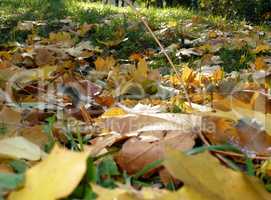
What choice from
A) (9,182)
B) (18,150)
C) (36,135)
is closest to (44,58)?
(36,135)

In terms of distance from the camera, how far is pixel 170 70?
2.29m

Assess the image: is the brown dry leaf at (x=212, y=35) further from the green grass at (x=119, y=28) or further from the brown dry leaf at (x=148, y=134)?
the brown dry leaf at (x=148, y=134)

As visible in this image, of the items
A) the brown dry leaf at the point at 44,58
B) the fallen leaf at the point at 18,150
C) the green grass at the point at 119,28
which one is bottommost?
the green grass at the point at 119,28

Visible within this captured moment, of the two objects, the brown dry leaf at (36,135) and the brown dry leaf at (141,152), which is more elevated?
the brown dry leaf at (141,152)

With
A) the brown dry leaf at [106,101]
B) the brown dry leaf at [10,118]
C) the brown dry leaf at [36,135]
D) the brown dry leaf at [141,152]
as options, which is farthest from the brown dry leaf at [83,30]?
the brown dry leaf at [141,152]

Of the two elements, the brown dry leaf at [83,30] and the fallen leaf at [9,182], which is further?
the brown dry leaf at [83,30]

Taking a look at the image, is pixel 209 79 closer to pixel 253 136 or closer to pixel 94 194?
pixel 253 136

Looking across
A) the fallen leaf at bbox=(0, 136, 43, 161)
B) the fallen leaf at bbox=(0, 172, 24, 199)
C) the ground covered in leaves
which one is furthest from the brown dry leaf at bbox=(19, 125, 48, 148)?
the fallen leaf at bbox=(0, 172, 24, 199)

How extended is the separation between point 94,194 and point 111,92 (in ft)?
3.03

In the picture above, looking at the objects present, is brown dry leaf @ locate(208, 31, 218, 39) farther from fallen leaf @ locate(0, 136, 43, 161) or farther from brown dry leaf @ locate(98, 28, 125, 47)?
fallen leaf @ locate(0, 136, 43, 161)

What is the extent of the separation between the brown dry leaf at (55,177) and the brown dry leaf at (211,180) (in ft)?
0.35

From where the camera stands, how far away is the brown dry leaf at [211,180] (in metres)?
0.62

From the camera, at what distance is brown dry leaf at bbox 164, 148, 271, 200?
616 millimetres

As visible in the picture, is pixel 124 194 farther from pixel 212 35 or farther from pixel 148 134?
pixel 212 35
